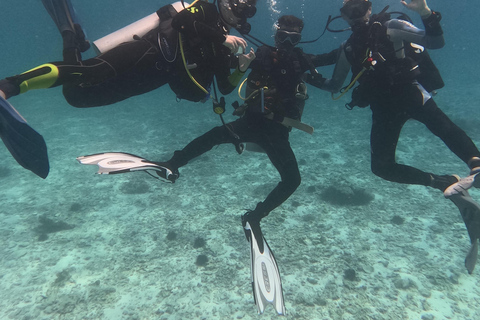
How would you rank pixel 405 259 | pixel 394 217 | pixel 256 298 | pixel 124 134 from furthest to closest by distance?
1. pixel 124 134
2. pixel 394 217
3. pixel 405 259
4. pixel 256 298

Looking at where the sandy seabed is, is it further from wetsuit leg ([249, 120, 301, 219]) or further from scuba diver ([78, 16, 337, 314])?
wetsuit leg ([249, 120, 301, 219])

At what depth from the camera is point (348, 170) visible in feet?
37.4

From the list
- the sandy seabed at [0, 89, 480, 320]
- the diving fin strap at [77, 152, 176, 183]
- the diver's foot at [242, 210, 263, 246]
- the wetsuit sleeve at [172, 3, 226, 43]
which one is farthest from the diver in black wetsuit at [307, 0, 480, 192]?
the sandy seabed at [0, 89, 480, 320]

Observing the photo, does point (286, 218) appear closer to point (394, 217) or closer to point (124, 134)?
point (394, 217)

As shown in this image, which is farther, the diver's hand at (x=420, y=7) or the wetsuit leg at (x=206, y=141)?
the wetsuit leg at (x=206, y=141)

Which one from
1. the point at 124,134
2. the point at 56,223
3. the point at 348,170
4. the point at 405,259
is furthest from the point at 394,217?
the point at 124,134

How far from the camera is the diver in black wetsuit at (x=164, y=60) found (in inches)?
123

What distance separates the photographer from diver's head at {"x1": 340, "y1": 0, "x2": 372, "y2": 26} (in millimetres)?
4070

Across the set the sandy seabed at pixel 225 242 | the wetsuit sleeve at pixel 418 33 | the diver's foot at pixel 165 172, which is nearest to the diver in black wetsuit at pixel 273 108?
the diver's foot at pixel 165 172

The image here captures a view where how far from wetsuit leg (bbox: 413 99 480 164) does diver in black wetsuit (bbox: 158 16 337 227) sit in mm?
1940

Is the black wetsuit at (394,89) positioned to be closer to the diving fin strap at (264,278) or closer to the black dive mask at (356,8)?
the black dive mask at (356,8)

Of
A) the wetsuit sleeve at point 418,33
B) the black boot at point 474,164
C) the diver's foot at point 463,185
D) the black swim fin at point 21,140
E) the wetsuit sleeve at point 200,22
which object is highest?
the wetsuit sleeve at point 418,33

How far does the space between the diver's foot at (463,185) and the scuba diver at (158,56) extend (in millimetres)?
3570

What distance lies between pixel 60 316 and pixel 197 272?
10.5 feet
